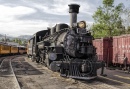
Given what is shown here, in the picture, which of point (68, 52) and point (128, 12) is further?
point (128, 12)

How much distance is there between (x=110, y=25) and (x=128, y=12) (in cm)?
469

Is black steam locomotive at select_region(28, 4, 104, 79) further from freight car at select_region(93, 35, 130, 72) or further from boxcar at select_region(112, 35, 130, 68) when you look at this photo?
freight car at select_region(93, 35, 130, 72)

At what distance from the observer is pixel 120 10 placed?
129 ft

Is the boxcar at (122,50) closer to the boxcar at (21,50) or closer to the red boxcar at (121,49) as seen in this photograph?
the red boxcar at (121,49)

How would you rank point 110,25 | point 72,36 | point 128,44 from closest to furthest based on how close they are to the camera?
1. point 72,36
2. point 128,44
3. point 110,25

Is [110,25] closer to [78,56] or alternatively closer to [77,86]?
[78,56]

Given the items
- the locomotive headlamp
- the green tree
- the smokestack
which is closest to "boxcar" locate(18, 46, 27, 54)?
the green tree

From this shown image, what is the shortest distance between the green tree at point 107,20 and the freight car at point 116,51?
16.3 metres

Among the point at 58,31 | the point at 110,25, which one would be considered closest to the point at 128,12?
the point at 110,25

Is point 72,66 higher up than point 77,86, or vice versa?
point 72,66

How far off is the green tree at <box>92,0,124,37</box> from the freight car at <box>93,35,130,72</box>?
53.5 feet

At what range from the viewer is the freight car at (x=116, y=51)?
17.0 meters

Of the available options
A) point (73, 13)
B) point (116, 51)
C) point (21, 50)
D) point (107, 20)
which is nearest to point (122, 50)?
point (116, 51)

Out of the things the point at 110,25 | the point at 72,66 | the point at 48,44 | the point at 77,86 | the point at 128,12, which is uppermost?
the point at 128,12
